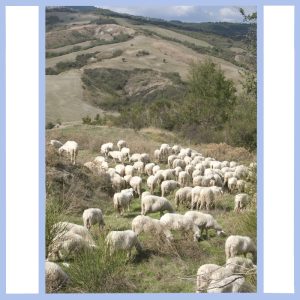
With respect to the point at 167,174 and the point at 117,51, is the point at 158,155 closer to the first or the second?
the point at 167,174

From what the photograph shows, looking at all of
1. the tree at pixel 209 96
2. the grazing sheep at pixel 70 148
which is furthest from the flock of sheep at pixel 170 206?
the tree at pixel 209 96

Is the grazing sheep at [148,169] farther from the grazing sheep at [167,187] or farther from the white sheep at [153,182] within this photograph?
the grazing sheep at [167,187]

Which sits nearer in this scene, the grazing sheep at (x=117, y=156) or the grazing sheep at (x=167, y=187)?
the grazing sheep at (x=167, y=187)

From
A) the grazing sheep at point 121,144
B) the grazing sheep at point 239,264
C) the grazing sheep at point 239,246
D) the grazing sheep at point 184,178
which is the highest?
the grazing sheep at point 121,144

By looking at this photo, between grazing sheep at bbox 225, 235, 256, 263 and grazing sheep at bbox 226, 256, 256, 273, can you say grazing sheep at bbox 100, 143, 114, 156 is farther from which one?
grazing sheep at bbox 226, 256, 256, 273

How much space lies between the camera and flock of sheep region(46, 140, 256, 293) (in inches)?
320

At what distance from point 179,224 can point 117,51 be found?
403 centimetres

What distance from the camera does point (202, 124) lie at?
16.9 m

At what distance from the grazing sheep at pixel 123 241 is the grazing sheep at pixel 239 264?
1.57 metres

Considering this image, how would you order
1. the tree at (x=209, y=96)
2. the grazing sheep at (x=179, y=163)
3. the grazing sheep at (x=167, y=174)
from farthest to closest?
the grazing sheep at (x=179, y=163) → the grazing sheep at (x=167, y=174) → the tree at (x=209, y=96)

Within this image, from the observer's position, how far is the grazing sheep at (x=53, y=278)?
805cm

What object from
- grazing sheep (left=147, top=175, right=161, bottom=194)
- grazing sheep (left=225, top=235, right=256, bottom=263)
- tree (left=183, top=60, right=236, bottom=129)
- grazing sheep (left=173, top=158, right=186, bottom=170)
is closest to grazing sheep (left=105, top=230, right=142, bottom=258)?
grazing sheep (left=225, top=235, right=256, bottom=263)
